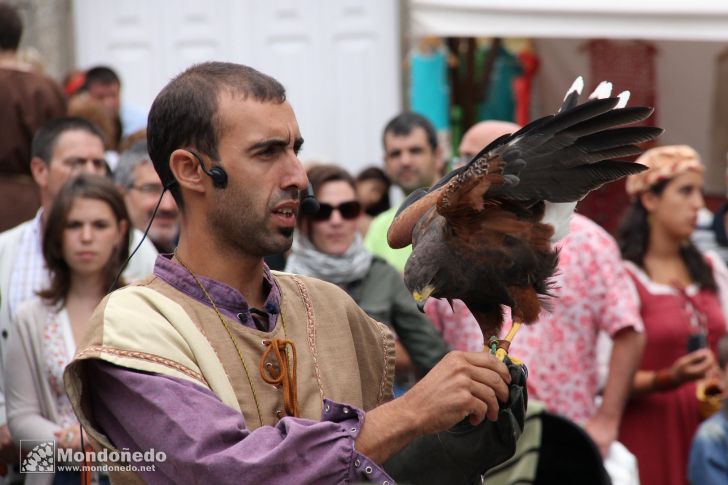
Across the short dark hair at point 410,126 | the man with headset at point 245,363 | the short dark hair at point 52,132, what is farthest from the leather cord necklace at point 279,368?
the short dark hair at point 410,126

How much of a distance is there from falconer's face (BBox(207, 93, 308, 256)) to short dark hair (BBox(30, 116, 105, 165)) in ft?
9.98

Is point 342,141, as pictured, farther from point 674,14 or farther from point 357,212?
point 357,212

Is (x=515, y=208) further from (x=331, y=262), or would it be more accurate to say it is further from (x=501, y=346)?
(x=331, y=262)

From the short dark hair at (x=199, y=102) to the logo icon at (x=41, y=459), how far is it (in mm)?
1758

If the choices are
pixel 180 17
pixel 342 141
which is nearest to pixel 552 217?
pixel 342 141

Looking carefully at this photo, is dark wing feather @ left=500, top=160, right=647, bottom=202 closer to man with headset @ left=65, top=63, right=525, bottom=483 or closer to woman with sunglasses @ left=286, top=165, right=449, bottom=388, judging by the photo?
man with headset @ left=65, top=63, right=525, bottom=483

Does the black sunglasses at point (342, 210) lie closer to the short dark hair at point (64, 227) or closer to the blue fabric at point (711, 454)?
the short dark hair at point (64, 227)

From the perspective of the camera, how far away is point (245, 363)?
2439 mm

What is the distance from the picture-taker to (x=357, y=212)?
5.39m

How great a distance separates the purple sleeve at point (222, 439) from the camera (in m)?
2.18

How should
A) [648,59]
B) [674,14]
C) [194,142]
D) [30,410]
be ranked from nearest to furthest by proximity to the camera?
[194,142], [30,410], [674,14], [648,59]

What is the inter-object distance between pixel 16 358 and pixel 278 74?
5.34m

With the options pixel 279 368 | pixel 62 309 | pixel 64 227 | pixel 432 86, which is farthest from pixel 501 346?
pixel 432 86

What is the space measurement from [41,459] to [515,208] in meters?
2.08
